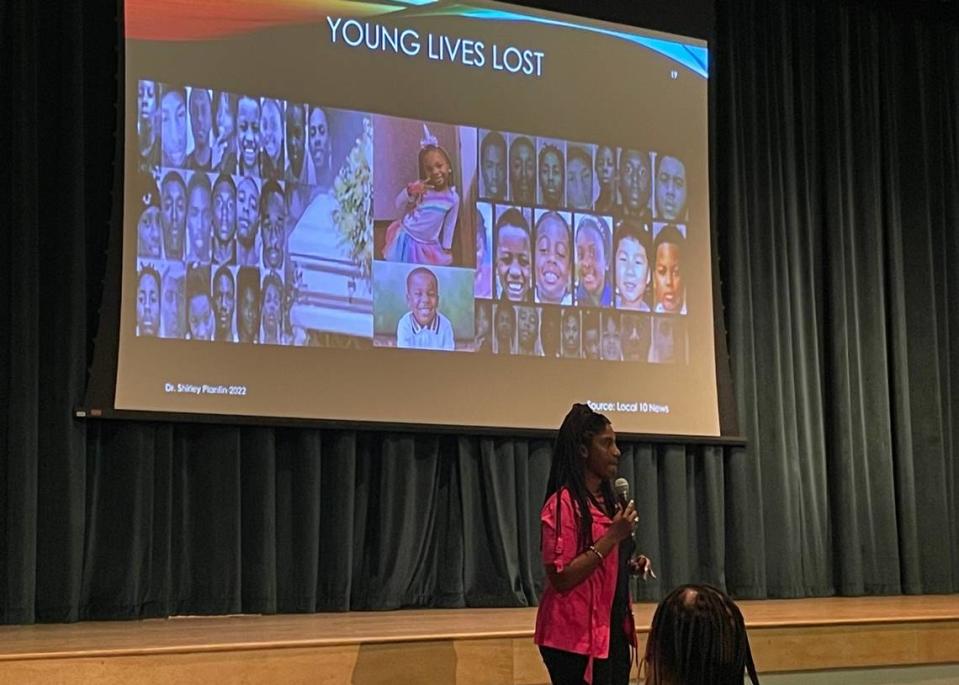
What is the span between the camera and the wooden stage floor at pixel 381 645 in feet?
11.8

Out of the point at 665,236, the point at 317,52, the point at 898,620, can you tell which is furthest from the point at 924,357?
the point at 317,52

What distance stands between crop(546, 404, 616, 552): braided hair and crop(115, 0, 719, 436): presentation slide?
2.08 m

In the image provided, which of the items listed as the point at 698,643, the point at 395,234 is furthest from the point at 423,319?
the point at 698,643

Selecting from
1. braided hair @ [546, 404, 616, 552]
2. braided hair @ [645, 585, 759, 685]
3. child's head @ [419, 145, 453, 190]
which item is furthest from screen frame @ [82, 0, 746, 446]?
braided hair @ [645, 585, 759, 685]

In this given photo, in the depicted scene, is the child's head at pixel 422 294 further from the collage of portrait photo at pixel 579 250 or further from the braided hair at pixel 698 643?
the braided hair at pixel 698 643

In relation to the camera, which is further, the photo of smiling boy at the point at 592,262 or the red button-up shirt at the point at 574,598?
the photo of smiling boy at the point at 592,262

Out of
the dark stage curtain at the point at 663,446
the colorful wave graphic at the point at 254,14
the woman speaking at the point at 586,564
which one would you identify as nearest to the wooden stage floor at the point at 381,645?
the dark stage curtain at the point at 663,446

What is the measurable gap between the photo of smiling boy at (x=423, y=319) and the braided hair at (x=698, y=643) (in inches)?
137

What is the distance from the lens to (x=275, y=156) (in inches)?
197

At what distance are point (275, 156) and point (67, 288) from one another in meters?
0.97

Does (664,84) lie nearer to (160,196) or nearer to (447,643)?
(160,196)

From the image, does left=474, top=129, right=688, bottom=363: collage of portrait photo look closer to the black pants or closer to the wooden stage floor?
the wooden stage floor

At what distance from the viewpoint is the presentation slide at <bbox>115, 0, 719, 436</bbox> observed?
4.82 m

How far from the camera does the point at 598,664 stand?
2.90m
